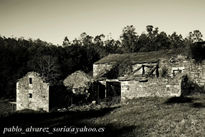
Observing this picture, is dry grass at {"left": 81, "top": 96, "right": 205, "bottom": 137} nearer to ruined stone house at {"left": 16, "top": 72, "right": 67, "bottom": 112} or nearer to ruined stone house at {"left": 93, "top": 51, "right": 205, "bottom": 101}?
ruined stone house at {"left": 93, "top": 51, "right": 205, "bottom": 101}

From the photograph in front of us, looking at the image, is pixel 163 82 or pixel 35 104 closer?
pixel 163 82

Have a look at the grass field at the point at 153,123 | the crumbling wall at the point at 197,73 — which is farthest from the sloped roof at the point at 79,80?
the grass field at the point at 153,123

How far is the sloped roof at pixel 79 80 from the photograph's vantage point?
29270mm

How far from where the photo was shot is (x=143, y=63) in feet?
105

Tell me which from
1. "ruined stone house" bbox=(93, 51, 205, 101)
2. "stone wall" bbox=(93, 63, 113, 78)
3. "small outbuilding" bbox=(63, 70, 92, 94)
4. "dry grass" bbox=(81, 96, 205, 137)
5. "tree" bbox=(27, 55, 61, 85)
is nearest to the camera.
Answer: "dry grass" bbox=(81, 96, 205, 137)

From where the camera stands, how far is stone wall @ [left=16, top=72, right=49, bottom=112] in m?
26.5

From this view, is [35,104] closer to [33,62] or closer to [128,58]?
[128,58]

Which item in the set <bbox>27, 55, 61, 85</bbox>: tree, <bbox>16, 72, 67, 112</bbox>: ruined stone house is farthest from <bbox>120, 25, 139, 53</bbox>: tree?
<bbox>16, 72, 67, 112</bbox>: ruined stone house

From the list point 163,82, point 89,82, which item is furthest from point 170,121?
point 89,82

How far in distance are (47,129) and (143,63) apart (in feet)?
68.2

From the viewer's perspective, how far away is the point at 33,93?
27.8 m

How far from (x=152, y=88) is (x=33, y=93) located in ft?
44.2

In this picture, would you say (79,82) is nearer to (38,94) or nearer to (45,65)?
(38,94)

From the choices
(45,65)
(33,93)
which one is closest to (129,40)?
(45,65)
